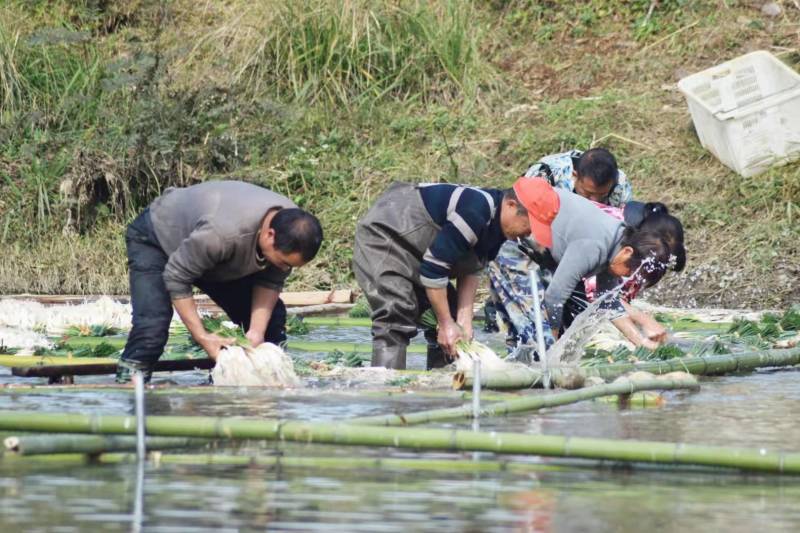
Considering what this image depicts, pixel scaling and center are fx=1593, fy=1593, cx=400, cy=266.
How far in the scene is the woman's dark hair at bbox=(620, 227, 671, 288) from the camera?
7.90 m

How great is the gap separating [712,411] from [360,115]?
9.25 metres

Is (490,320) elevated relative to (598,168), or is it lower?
lower

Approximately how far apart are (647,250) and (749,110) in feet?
19.8

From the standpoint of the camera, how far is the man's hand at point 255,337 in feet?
24.3

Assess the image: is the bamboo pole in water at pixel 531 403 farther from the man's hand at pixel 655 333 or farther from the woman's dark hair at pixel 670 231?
the man's hand at pixel 655 333

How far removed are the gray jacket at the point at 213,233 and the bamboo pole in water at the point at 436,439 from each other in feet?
6.18

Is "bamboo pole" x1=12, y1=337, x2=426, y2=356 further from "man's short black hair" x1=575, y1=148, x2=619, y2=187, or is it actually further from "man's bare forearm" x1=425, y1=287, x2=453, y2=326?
"man's short black hair" x1=575, y1=148, x2=619, y2=187

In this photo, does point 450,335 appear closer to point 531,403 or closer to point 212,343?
point 212,343

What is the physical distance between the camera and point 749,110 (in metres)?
13.5

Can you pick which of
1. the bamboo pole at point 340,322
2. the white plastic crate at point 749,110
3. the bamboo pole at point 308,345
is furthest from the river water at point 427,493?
the white plastic crate at point 749,110

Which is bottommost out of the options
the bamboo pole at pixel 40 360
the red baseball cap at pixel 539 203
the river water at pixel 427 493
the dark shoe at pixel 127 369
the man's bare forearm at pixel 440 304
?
the river water at pixel 427 493

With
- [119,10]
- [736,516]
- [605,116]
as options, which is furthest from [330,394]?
[119,10]

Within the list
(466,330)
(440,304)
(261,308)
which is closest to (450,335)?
(440,304)

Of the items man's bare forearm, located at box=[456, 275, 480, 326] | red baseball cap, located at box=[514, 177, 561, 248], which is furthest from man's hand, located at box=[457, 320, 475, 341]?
red baseball cap, located at box=[514, 177, 561, 248]
